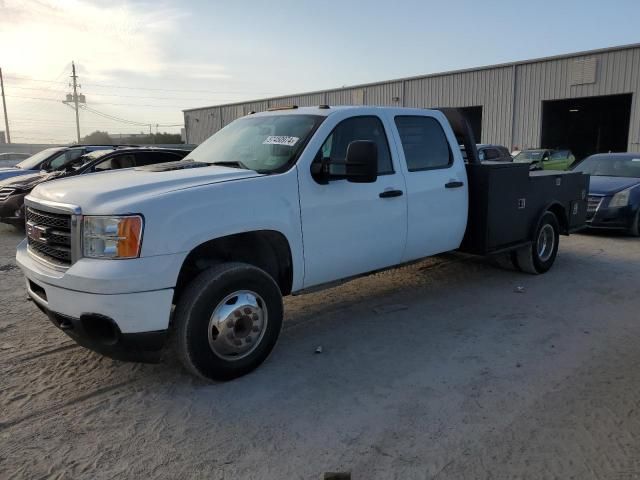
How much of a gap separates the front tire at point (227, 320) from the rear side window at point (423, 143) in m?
2.06

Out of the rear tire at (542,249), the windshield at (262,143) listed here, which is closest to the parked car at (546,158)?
the rear tire at (542,249)

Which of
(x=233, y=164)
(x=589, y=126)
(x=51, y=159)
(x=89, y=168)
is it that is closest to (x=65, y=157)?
(x=51, y=159)

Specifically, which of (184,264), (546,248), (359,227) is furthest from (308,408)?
(546,248)

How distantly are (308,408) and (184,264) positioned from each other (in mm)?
1290

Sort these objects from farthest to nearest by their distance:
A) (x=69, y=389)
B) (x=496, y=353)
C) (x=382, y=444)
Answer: (x=496, y=353) → (x=69, y=389) → (x=382, y=444)

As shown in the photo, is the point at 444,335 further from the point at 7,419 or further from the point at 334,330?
the point at 7,419

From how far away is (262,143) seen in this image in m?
4.53

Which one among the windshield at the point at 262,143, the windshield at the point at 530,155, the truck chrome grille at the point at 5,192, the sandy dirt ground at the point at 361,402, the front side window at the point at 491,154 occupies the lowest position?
the sandy dirt ground at the point at 361,402

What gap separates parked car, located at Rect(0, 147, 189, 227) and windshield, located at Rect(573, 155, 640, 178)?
323 inches

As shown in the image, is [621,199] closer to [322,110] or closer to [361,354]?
[322,110]

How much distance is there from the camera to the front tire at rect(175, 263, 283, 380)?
3.48 metres

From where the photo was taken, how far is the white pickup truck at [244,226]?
329 cm

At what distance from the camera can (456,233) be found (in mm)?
5582

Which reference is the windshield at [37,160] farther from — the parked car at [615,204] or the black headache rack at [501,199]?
the parked car at [615,204]
